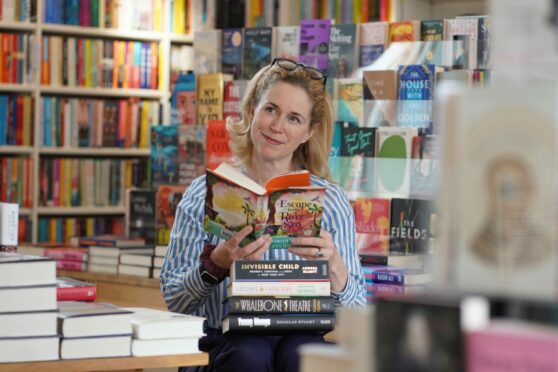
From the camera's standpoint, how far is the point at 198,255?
2.95 meters

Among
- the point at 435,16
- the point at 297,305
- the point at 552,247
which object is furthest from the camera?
the point at 435,16

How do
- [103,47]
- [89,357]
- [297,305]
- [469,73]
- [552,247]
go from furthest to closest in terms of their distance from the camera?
[103,47], [469,73], [297,305], [89,357], [552,247]

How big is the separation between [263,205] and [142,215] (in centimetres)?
198

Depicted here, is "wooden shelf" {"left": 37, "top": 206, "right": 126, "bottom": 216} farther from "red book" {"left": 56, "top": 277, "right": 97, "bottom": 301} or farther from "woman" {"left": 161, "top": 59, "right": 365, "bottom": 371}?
"red book" {"left": 56, "top": 277, "right": 97, "bottom": 301}

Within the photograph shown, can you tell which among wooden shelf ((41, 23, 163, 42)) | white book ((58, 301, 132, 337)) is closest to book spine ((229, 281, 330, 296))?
white book ((58, 301, 132, 337))

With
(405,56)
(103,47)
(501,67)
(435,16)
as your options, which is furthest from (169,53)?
(501,67)

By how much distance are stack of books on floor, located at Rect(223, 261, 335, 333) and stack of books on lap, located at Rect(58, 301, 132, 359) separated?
0.40 meters

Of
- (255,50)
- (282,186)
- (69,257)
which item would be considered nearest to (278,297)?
(282,186)

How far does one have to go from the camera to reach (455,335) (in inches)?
41.3

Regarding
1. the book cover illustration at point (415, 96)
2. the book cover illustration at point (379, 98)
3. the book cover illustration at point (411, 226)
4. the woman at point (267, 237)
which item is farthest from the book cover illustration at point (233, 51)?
the woman at point (267, 237)

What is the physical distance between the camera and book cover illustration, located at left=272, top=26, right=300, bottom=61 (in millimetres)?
4328

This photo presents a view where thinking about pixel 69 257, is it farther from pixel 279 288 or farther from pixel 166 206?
pixel 279 288

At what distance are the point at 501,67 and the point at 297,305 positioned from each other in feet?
5.84

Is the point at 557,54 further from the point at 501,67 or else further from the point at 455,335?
the point at 455,335
